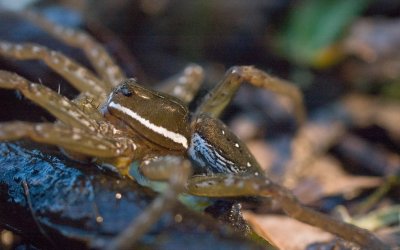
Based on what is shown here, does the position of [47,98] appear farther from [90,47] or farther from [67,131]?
[90,47]

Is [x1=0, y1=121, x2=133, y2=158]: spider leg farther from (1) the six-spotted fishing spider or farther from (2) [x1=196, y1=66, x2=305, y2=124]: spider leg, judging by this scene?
(2) [x1=196, y1=66, x2=305, y2=124]: spider leg

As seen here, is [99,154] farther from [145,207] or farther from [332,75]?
[332,75]

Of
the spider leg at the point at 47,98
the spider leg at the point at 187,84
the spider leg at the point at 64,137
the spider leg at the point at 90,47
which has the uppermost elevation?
the spider leg at the point at 187,84

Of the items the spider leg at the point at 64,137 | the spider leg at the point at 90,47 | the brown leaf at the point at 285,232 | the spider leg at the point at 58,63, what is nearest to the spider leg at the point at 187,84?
the spider leg at the point at 90,47

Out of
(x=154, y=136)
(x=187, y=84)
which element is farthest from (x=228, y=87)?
(x=154, y=136)

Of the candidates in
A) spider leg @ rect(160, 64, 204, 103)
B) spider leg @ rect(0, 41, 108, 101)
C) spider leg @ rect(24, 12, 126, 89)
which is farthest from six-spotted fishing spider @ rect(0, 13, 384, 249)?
spider leg @ rect(160, 64, 204, 103)

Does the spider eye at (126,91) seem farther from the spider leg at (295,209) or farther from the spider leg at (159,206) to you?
the spider leg at (295,209)
